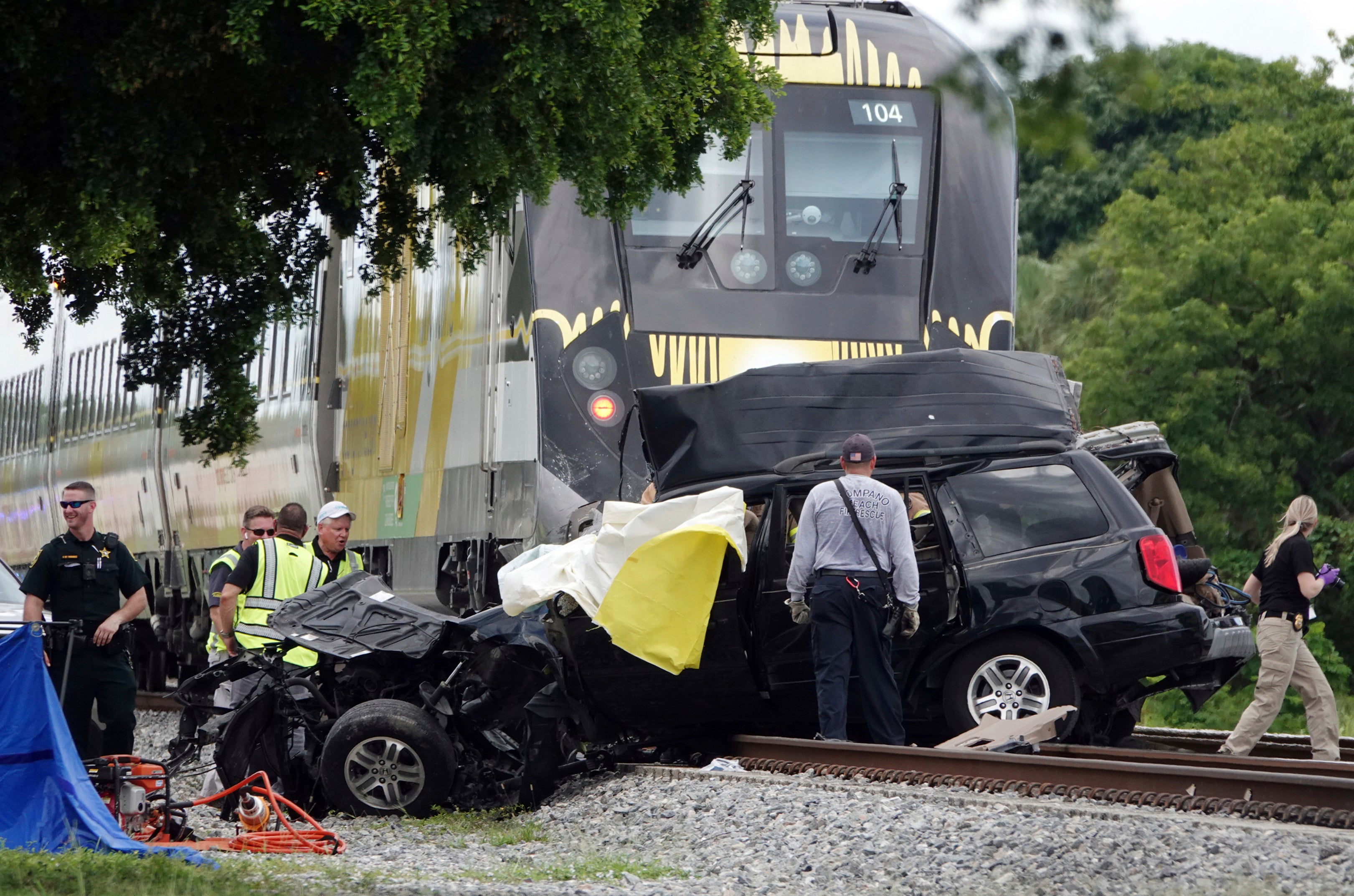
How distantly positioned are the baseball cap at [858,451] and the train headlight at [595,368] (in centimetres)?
275

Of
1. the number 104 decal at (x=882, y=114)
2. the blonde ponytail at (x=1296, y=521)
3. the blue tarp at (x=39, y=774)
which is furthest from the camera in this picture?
the number 104 decal at (x=882, y=114)

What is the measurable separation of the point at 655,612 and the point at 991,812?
8.98 ft

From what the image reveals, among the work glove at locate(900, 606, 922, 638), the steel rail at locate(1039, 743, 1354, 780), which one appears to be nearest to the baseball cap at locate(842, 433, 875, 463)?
the work glove at locate(900, 606, 922, 638)

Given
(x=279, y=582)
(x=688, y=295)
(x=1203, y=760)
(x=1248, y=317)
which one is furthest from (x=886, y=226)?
(x=1248, y=317)

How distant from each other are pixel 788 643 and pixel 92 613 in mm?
3640

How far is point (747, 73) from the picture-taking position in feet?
33.9

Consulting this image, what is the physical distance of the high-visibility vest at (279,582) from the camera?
1025cm

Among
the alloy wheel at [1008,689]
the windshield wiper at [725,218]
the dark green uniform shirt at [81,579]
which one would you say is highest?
the windshield wiper at [725,218]

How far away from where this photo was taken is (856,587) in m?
9.15

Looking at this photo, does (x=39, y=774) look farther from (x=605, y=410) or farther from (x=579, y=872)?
(x=605, y=410)

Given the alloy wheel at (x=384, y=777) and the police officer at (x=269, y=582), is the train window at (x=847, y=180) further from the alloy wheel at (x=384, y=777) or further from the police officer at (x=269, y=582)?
the alloy wheel at (x=384, y=777)

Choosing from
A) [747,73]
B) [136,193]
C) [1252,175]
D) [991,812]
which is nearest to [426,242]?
[747,73]

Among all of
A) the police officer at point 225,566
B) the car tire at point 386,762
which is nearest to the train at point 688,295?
the police officer at point 225,566

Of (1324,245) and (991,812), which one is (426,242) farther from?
(1324,245)
